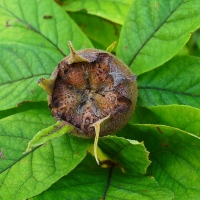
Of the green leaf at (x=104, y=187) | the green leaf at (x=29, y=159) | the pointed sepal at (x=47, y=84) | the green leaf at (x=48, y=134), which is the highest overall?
the pointed sepal at (x=47, y=84)

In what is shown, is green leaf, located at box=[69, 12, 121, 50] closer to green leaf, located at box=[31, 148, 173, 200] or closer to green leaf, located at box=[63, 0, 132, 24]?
green leaf, located at box=[63, 0, 132, 24]

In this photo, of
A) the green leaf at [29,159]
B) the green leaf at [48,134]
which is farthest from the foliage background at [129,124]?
the green leaf at [48,134]

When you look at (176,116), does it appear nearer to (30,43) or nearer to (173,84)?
(173,84)

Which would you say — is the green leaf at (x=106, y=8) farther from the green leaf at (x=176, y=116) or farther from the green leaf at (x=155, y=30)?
the green leaf at (x=176, y=116)

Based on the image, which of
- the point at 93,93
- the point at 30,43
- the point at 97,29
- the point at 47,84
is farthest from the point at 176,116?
the point at 97,29

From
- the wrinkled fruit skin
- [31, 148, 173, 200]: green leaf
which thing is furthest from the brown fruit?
[31, 148, 173, 200]: green leaf

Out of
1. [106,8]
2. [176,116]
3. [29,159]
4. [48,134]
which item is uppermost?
[106,8]
